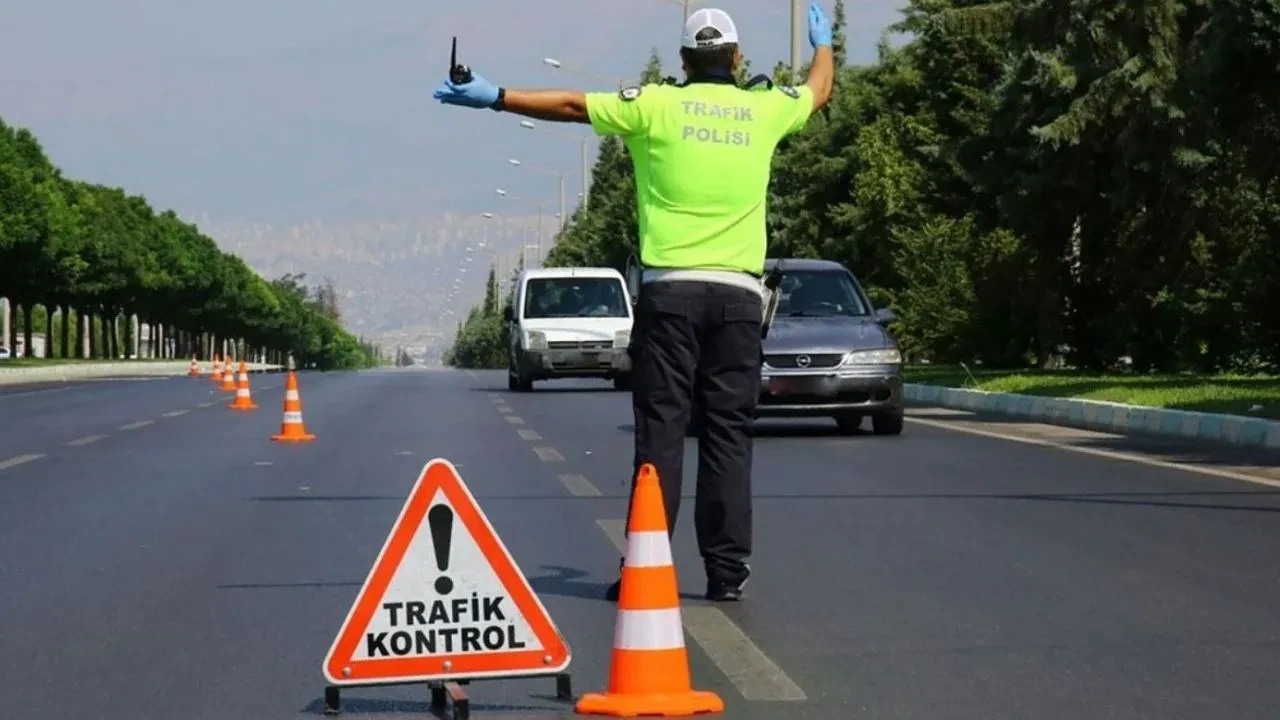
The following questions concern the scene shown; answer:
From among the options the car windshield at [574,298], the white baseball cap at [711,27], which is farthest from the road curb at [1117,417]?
the white baseball cap at [711,27]

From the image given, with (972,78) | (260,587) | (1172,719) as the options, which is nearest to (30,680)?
(260,587)

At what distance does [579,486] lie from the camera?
15312 mm

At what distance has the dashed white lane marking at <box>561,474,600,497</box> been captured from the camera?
1468 cm

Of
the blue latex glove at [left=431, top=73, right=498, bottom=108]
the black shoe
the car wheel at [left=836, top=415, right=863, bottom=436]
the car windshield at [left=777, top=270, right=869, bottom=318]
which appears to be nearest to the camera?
the blue latex glove at [left=431, top=73, right=498, bottom=108]

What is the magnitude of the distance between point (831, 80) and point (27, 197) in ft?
238

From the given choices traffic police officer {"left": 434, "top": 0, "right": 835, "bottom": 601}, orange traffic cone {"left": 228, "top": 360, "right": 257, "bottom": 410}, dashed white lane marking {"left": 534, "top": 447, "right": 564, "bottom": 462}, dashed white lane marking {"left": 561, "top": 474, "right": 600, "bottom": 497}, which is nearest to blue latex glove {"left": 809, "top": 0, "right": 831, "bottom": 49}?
traffic police officer {"left": 434, "top": 0, "right": 835, "bottom": 601}

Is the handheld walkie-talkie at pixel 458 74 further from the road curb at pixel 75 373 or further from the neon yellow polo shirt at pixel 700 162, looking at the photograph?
the road curb at pixel 75 373

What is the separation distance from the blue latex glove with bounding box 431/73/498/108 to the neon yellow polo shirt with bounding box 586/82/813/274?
0.46 m

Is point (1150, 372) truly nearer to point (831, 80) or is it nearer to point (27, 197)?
point (831, 80)

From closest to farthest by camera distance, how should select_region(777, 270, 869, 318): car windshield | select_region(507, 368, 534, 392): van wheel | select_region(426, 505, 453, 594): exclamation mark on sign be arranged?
select_region(426, 505, 453, 594): exclamation mark on sign → select_region(777, 270, 869, 318): car windshield → select_region(507, 368, 534, 392): van wheel

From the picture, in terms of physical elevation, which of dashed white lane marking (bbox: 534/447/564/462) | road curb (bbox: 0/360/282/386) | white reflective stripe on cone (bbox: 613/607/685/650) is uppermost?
white reflective stripe on cone (bbox: 613/607/685/650)

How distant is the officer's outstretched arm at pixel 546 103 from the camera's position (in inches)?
323

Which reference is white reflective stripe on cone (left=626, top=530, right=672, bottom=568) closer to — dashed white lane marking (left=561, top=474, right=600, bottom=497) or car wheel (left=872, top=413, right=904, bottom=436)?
dashed white lane marking (left=561, top=474, right=600, bottom=497)

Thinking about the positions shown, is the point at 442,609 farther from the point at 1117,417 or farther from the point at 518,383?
the point at 518,383
